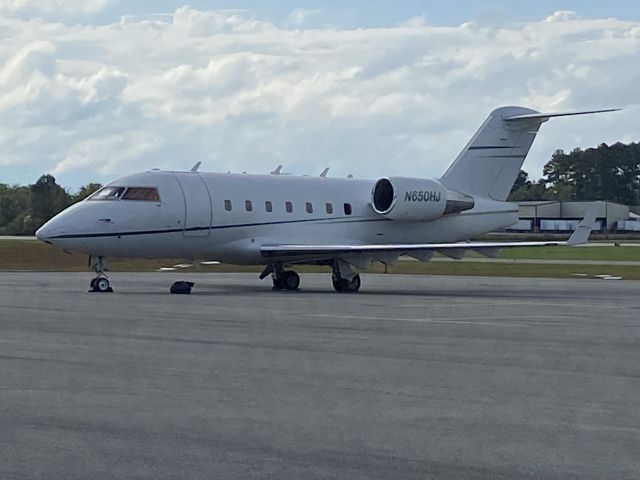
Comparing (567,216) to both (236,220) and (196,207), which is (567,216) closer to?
(236,220)

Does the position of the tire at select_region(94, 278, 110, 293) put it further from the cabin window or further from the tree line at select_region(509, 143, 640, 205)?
the tree line at select_region(509, 143, 640, 205)

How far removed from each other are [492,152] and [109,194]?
12.2 meters

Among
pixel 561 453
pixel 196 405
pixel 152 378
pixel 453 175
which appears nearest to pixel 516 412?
pixel 561 453

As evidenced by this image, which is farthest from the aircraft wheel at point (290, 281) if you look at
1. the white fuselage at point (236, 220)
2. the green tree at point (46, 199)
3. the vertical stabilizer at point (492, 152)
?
the green tree at point (46, 199)

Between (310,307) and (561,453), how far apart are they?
651 inches

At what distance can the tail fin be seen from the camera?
38750mm

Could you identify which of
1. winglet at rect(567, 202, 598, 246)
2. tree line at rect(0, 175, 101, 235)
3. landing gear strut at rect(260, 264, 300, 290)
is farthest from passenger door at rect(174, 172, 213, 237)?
tree line at rect(0, 175, 101, 235)

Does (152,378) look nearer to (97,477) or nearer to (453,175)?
(97,477)

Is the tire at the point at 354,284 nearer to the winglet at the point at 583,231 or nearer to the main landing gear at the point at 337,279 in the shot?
the main landing gear at the point at 337,279

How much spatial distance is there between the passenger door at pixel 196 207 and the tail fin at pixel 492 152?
27.5ft

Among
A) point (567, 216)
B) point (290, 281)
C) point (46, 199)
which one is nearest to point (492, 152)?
point (290, 281)

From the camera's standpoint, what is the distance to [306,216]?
118 feet

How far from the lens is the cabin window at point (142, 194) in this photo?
32.6 m

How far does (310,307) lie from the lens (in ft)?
85.3
